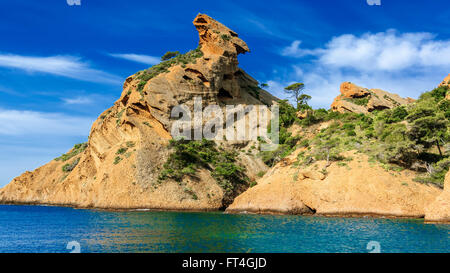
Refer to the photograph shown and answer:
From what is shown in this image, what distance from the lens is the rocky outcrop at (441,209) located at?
2628 cm

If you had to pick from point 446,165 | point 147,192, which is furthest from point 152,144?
point 446,165

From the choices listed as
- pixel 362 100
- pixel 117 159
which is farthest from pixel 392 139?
pixel 362 100

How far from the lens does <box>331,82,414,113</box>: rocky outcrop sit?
7725 cm

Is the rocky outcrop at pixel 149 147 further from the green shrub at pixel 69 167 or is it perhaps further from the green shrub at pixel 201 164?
the green shrub at pixel 201 164

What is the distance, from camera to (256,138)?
2584 inches

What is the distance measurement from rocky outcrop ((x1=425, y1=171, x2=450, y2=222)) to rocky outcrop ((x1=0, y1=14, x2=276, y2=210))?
93.8 feet

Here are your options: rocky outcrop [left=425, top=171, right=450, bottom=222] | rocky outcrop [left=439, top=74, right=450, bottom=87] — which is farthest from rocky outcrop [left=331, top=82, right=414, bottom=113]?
rocky outcrop [left=425, top=171, right=450, bottom=222]

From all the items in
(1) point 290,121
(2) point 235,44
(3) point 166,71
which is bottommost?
(1) point 290,121

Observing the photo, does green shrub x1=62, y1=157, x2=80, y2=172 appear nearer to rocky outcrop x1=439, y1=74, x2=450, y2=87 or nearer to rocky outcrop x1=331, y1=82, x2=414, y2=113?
rocky outcrop x1=331, y1=82, x2=414, y2=113

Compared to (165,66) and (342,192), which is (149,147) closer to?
(165,66)

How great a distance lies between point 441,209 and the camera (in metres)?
26.7

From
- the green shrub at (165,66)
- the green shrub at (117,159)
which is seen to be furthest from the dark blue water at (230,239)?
the green shrub at (165,66)

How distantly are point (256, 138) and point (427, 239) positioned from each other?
1862 inches

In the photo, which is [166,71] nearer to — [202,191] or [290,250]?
[202,191]
